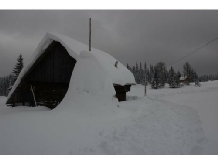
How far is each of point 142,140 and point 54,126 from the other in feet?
9.08

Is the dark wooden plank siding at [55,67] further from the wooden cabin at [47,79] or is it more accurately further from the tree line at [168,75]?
the tree line at [168,75]

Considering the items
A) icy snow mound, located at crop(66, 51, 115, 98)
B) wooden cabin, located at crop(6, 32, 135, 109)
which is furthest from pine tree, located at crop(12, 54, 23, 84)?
icy snow mound, located at crop(66, 51, 115, 98)

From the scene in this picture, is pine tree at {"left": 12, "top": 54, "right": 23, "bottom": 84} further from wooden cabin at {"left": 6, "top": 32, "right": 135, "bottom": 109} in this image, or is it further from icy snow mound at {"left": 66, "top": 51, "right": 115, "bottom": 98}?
icy snow mound at {"left": 66, "top": 51, "right": 115, "bottom": 98}

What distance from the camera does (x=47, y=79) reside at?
1074 cm

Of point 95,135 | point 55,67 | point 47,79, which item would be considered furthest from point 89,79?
point 47,79

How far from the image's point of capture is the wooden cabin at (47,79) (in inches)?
382

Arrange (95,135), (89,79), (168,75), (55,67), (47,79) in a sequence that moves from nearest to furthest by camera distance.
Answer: (95,135) < (89,79) < (55,67) < (47,79) < (168,75)

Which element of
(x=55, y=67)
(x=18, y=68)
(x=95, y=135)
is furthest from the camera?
(x=18, y=68)

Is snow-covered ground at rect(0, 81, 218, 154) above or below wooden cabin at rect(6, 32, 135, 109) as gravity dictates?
below

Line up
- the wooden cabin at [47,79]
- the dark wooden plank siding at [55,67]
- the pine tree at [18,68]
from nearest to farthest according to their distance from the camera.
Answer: the dark wooden plank siding at [55,67], the wooden cabin at [47,79], the pine tree at [18,68]

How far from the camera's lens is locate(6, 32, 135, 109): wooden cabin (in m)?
9.71

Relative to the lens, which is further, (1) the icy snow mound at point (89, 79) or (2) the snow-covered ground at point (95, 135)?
(1) the icy snow mound at point (89, 79)

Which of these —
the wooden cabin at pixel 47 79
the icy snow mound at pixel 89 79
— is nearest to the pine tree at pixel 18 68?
the wooden cabin at pixel 47 79

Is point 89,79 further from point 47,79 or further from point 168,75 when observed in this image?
A: point 168,75
